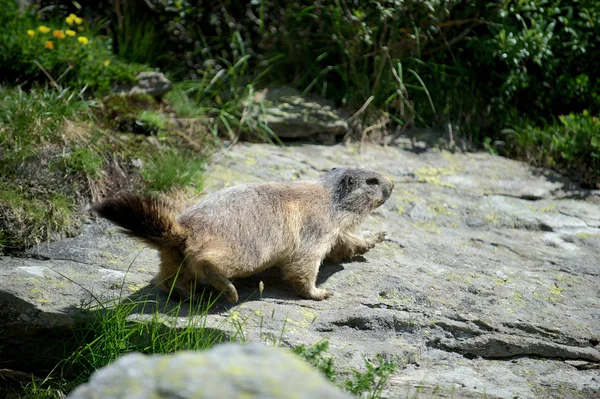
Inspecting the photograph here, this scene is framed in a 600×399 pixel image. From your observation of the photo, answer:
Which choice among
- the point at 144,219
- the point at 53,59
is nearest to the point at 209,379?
the point at 144,219

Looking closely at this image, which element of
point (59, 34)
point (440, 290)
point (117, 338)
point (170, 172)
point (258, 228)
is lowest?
point (117, 338)

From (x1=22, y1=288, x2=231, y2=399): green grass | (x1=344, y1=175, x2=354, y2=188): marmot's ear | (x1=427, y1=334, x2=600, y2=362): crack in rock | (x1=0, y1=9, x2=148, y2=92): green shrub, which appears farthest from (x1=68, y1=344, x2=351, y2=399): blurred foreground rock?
(x1=0, y1=9, x2=148, y2=92): green shrub

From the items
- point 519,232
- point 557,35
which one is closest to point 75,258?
point 519,232

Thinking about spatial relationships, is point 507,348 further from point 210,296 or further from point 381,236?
point 210,296

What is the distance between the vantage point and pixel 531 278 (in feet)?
19.1

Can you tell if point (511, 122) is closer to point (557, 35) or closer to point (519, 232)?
point (557, 35)

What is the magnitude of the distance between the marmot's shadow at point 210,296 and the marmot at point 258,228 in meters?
0.09

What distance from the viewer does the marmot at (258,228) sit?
4445mm

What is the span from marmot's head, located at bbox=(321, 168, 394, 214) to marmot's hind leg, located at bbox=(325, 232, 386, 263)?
0.81 ft

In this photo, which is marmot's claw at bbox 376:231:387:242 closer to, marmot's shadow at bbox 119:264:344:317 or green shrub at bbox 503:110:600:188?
marmot's shadow at bbox 119:264:344:317

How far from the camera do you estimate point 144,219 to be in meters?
4.32

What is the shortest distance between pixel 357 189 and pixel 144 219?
2.22 m

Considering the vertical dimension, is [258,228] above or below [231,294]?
above

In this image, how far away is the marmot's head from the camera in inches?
230
